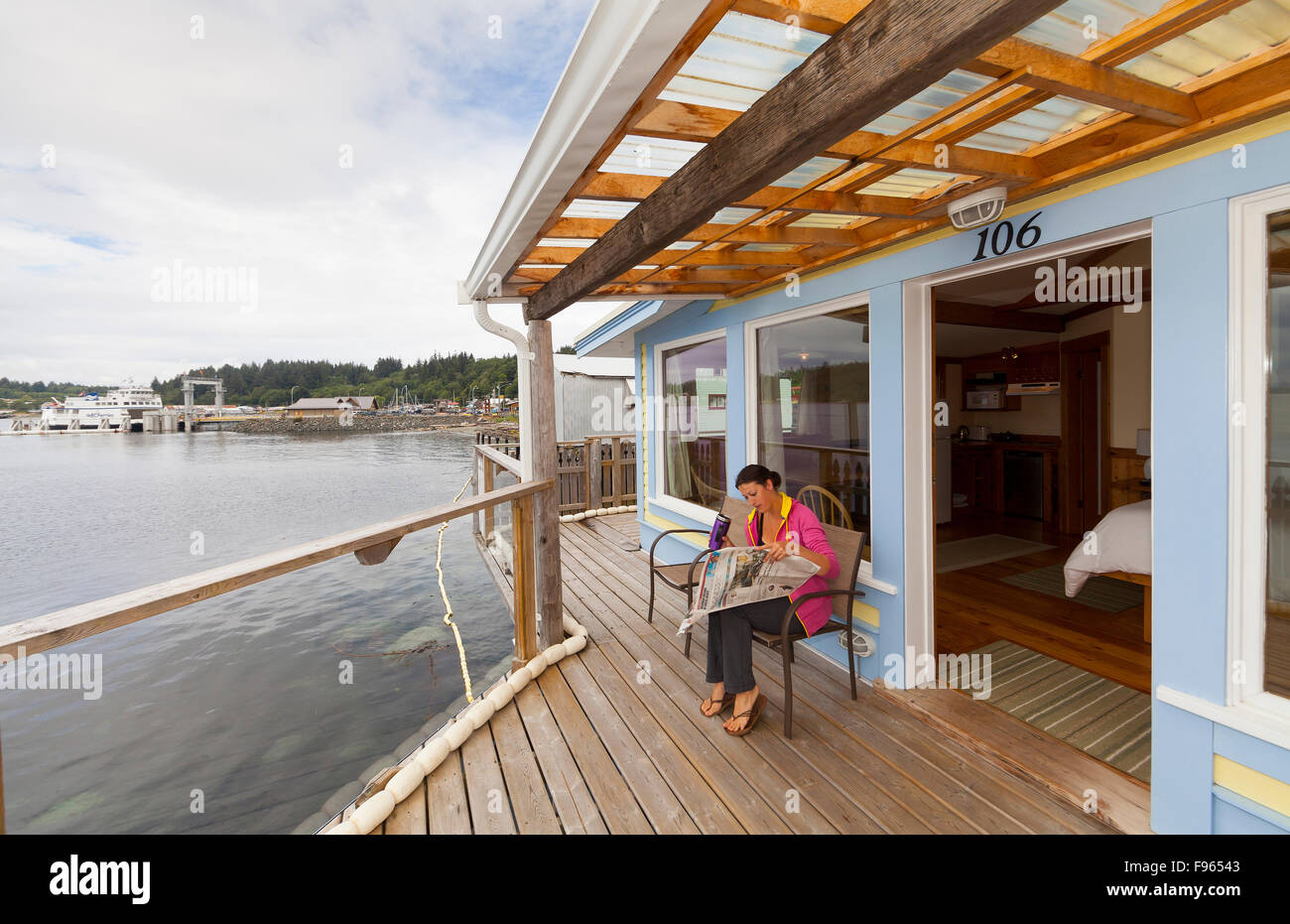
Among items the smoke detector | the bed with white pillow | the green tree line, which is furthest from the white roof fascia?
the green tree line

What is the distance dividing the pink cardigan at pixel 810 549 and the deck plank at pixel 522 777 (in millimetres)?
1342

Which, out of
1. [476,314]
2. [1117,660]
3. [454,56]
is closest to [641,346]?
[476,314]

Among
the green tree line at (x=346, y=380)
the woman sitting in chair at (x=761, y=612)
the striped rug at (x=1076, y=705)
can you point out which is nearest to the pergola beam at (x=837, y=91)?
the woman sitting in chair at (x=761, y=612)

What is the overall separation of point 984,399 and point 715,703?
5964 millimetres

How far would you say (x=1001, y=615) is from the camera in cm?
389

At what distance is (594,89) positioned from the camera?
4.73 ft

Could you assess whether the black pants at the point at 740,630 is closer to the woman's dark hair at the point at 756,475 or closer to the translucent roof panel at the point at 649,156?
the woman's dark hair at the point at 756,475

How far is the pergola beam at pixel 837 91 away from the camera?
0.92 metres

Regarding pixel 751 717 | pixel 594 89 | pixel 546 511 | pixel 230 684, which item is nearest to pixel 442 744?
pixel 751 717

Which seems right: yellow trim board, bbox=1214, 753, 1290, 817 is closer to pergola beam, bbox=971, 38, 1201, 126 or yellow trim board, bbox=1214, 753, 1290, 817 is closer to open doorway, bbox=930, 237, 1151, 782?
open doorway, bbox=930, 237, 1151, 782

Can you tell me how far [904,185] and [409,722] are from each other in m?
4.60

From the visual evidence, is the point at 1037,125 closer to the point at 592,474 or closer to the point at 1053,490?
the point at 1053,490

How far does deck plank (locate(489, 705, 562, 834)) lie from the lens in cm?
212

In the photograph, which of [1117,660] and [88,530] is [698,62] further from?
[88,530]
